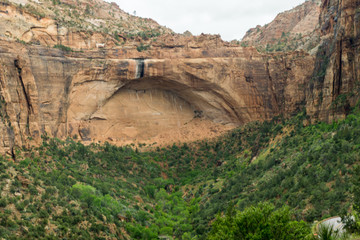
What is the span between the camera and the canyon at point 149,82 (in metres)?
49.4

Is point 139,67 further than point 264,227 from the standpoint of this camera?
Yes

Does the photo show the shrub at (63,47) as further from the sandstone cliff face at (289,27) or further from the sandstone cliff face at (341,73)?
the sandstone cliff face at (289,27)

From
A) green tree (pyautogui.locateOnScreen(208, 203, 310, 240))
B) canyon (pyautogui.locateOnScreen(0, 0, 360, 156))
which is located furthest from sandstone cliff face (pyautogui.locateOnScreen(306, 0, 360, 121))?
green tree (pyautogui.locateOnScreen(208, 203, 310, 240))

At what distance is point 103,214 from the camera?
38531 millimetres

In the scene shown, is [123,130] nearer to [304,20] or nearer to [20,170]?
[20,170]

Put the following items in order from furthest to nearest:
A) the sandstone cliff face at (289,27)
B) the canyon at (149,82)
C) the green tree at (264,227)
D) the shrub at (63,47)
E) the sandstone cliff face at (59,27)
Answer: the sandstone cliff face at (289,27), the shrub at (63,47), the sandstone cliff face at (59,27), the canyon at (149,82), the green tree at (264,227)

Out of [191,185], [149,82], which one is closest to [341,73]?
[191,185]

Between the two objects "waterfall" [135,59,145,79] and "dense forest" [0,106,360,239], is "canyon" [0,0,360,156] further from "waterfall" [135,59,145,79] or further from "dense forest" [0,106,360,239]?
Answer: "dense forest" [0,106,360,239]

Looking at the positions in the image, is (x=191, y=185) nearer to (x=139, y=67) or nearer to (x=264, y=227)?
(x=139, y=67)

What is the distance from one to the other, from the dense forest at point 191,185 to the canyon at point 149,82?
3036 mm

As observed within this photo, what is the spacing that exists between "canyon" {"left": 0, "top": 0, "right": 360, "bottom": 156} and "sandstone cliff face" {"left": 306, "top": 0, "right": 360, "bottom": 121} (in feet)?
0.80

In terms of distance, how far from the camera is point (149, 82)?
62625 mm

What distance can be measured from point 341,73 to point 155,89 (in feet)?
92.9

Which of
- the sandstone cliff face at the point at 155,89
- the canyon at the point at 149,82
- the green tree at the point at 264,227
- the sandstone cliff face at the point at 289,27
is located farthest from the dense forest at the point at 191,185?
the sandstone cliff face at the point at 289,27
